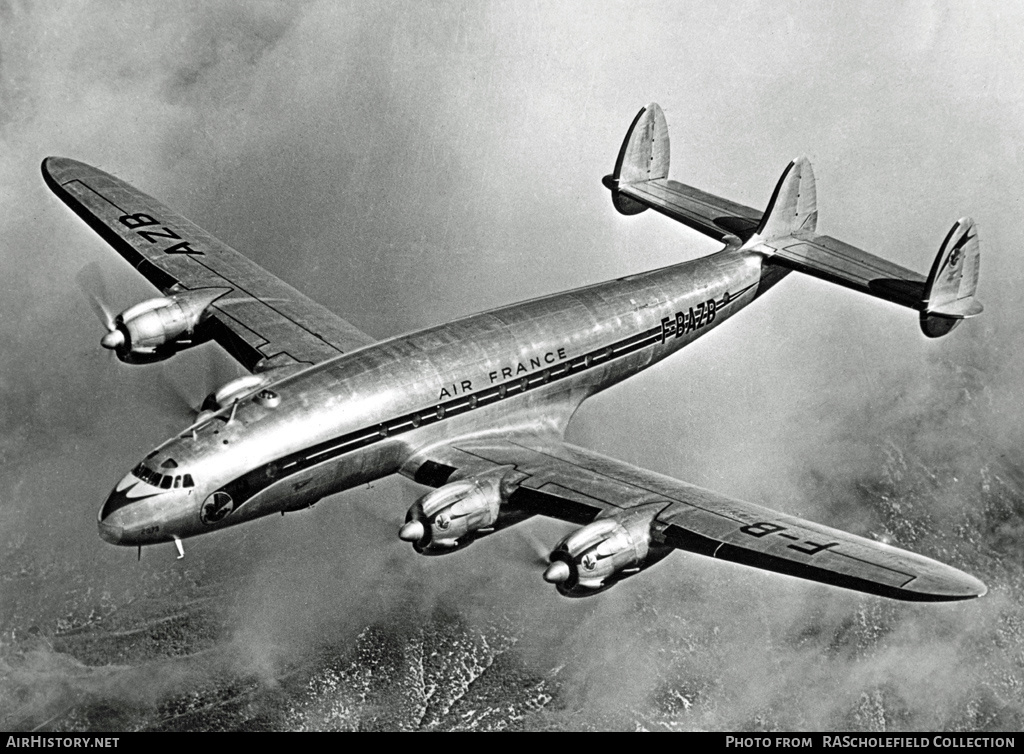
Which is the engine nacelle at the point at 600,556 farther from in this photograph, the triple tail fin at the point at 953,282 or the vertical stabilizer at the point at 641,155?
the vertical stabilizer at the point at 641,155

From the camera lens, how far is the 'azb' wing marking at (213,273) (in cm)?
3444

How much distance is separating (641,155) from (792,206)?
5.97 meters

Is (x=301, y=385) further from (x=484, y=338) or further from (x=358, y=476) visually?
(x=484, y=338)

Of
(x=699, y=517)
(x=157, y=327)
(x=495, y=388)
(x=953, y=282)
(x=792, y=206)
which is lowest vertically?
(x=699, y=517)

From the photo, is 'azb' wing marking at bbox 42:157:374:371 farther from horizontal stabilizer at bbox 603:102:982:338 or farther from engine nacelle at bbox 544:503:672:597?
horizontal stabilizer at bbox 603:102:982:338

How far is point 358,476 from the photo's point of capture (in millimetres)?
30484

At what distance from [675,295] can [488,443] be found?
9.54 meters

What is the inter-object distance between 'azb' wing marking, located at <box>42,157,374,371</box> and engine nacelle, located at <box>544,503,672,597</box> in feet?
35.0

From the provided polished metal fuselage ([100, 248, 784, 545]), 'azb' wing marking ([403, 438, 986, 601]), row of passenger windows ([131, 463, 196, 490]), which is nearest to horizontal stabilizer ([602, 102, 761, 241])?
polished metal fuselage ([100, 248, 784, 545])

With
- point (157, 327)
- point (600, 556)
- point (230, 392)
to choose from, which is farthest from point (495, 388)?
point (157, 327)

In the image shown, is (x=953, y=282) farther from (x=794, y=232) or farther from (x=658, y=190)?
(x=658, y=190)

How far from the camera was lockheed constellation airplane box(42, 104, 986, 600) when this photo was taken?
89.7 feet

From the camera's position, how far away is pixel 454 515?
92.9 feet
